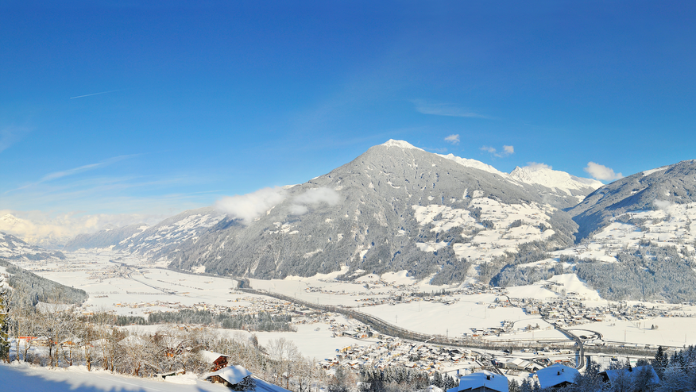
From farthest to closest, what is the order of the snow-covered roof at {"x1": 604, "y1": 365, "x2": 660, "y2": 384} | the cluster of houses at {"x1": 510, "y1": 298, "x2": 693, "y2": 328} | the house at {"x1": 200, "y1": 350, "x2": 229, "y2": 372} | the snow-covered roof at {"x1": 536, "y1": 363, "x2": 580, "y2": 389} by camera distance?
the cluster of houses at {"x1": 510, "y1": 298, "x2": 693, "y2": 328} → the snow-covered roof at {"x1": 536, "y1": 363, "x2": 580, "y2": 389} → the snow-covered roof at {"x1": 604, "y1": 365, "x2": 660, "y2": 384} → the house at {"x1": 200, "y1": 350, "x2": 229, "y2": 372}

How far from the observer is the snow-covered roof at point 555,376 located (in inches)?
1661

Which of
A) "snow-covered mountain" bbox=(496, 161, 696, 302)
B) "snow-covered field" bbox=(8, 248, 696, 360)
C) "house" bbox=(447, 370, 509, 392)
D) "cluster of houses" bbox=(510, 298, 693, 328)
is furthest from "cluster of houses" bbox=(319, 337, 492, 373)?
"snow-covered mountain" bbox=(496, 161, 696, 302)

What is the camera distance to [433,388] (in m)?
44.1

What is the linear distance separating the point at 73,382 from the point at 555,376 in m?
48.2

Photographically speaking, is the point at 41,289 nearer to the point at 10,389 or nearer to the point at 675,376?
the point at 10,389

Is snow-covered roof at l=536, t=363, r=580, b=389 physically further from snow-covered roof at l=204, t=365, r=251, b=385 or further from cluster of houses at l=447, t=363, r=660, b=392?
snow-covered roof at l=204, t=365, r=251, b=385

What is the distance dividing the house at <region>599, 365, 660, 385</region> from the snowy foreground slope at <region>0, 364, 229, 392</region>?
40605 mm

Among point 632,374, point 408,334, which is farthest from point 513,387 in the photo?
point 408,334

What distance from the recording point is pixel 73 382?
18688 mm

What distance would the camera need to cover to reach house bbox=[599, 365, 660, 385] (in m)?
36.9

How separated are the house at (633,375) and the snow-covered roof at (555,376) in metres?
3.27

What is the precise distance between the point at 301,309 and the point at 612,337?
279 feet

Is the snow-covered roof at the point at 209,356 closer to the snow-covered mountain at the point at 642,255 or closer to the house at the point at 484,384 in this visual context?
the house at the point at 484,384

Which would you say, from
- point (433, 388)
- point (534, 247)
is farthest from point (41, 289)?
point (534, 247)
